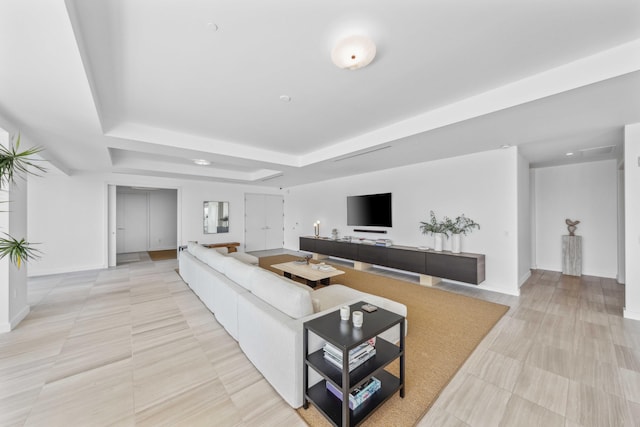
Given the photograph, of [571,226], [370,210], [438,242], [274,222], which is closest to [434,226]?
[438,242]

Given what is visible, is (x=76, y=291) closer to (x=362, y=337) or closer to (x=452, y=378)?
(x=362, y=337)

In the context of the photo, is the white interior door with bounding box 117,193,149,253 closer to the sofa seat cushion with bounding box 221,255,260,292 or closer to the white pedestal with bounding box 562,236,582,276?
the sofa seat cushion with bounding box 221,255,260,292

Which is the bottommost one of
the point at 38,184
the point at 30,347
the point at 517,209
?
the point at 30,347

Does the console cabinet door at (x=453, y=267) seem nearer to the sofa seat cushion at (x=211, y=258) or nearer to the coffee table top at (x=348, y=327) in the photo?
the coffee table top at (x=348, y=327)

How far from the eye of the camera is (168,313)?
3.25m

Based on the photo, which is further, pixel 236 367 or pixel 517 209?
pixel 517 209

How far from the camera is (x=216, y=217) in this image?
7.75 m

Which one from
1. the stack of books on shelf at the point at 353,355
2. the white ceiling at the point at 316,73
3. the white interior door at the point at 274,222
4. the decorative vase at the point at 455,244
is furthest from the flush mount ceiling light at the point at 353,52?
the white interior door at the point at 274,222

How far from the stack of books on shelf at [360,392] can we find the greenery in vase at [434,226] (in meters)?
3.62

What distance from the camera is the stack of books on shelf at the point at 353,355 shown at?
5.12ft

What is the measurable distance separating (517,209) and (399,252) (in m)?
2.04

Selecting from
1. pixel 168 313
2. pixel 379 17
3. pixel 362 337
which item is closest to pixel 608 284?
pixel 362 337

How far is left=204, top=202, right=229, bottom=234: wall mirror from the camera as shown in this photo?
24.8ft

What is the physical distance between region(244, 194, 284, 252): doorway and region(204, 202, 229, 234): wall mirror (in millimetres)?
687
